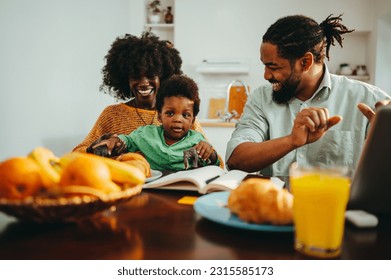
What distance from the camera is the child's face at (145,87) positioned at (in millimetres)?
2180

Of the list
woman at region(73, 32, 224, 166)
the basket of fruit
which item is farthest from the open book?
woman at region(73, 32, 224, 166)

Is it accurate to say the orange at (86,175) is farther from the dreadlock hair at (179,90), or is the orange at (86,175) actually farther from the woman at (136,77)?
the woman at (136,77)

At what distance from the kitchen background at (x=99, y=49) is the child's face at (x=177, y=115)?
3.58 feet

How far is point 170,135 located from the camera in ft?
5.68

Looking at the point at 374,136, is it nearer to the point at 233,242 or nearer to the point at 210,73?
the point at 233,242

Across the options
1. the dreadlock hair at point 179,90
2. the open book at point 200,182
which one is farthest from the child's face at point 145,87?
the open book at point 200,182

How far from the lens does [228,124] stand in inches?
150

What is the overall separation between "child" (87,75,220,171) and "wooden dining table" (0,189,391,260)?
82 cm

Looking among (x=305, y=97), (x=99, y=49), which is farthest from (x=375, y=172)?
(x=99, y=49)

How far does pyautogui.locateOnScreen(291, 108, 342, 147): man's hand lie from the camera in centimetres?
113

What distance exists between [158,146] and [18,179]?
0.99 metres

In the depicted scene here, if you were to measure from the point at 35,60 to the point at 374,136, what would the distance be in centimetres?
234

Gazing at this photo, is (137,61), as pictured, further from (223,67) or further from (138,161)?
(223,67)
